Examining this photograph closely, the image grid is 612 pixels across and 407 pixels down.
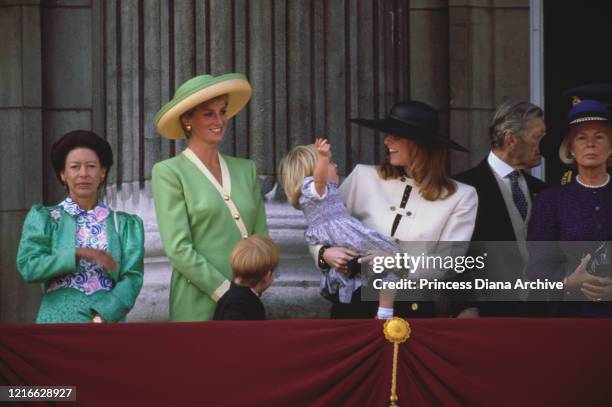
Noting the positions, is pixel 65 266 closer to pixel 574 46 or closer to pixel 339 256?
pixel 339 256

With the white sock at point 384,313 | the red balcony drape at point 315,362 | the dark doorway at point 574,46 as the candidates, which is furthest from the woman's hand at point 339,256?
the dark doorway at point 574,46

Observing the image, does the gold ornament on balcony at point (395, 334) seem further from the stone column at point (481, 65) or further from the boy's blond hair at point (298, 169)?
the stone column at point (481, 65)

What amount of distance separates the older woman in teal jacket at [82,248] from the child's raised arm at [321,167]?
2.95ft

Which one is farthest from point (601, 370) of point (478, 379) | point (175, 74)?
point (175, 74)

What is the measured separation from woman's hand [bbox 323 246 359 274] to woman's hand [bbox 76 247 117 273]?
3.35 ft

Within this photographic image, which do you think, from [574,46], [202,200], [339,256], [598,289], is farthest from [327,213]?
[574,46]

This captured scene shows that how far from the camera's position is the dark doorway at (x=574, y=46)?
11156 mm

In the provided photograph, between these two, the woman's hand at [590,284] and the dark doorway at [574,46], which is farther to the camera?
the dark doorway at [574,46]

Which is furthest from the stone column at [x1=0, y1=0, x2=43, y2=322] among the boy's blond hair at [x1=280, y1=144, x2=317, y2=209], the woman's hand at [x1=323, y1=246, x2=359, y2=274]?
the woman's hand at [x1=323, y1=246, x2=359, y2=274]

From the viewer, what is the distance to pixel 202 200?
8195 mm

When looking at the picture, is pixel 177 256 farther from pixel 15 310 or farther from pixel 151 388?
pixel 15 310

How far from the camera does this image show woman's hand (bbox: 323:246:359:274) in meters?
8.00

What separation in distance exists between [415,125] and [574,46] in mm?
3208

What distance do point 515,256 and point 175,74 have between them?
230 cm
